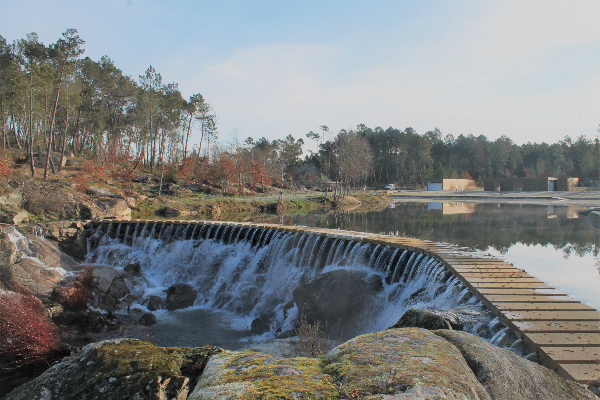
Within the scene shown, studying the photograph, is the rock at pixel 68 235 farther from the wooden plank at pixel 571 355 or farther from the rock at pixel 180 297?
the wooden plank at pixel 571 355

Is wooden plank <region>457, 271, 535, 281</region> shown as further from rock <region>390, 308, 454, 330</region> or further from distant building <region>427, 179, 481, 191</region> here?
distant building <region>427, 179, 481, 191</region>

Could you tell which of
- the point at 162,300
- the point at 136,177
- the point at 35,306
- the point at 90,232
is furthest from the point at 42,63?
the point at 35,306

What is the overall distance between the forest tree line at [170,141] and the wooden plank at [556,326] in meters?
28.2

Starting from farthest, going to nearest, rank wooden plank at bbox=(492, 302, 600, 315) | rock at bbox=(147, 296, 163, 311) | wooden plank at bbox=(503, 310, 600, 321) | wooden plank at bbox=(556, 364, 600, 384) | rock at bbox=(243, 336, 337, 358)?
1. rock at bbox=(147, 296, 163, 311)
2. rock at bbox=(243, 336, 337, 358)
3. wooden plank at bbox=(492, 302, 600, 315)
4. wooden plank at bbox=(503, 310, 600, 321)
5. wooden plank at bbox=(556, 364, 600, 384)

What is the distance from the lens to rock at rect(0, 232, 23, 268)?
1210 cm

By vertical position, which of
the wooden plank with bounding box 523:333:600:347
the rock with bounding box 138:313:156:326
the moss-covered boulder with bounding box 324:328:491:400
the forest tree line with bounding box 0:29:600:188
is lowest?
the rock with bounding box 138:313:156:326

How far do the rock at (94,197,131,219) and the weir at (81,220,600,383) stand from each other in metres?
3.24

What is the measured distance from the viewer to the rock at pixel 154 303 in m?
11.3

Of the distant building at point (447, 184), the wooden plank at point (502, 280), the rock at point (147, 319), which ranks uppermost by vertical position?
the distant building at point (447, 184)

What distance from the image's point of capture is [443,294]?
6977mm

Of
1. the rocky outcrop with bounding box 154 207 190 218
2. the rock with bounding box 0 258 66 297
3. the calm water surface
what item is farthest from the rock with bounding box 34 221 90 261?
the calm water surface

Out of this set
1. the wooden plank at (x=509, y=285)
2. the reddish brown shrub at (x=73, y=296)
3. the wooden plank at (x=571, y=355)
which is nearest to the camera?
the wooden plank at (x=571, y=355)

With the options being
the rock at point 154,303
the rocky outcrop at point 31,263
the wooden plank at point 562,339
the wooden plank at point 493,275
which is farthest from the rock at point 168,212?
the wooden plank at point 562,339

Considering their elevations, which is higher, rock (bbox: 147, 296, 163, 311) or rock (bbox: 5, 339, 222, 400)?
rock (bbox: 5, 339, 222, 400)
